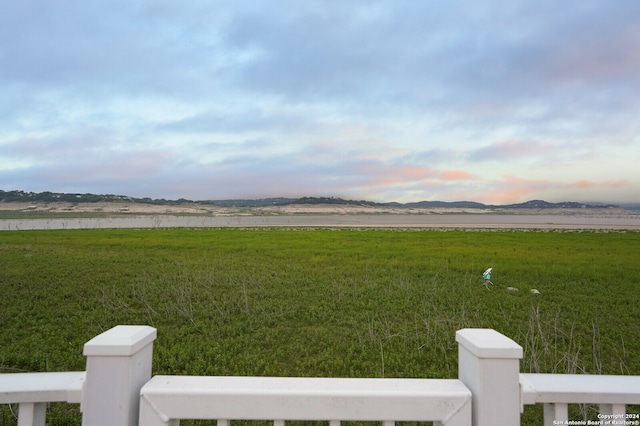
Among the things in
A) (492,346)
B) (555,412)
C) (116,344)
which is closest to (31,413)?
(116,344)

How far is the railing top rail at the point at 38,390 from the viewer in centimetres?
164

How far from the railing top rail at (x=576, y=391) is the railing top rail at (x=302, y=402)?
34 centimetres

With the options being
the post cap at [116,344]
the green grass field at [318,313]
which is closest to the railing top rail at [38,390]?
the post cap at [116,344]

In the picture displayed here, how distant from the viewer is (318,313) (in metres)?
10.3

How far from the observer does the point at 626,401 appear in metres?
1.72

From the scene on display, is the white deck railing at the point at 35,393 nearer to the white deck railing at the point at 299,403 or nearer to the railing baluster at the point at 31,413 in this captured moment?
the railing baluster at the point at 31,413

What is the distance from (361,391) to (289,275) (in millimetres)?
14510

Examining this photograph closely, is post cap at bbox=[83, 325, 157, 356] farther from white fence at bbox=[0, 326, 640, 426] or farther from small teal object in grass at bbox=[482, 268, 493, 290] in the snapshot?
small teal object in grass at bbox=[482, 268, 493, 290]

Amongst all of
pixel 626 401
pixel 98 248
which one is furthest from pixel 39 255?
pixel 626 401

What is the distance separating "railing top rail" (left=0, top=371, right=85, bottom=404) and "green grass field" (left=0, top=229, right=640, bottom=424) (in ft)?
14.2

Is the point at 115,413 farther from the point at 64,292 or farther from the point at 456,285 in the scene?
the point at 456,285

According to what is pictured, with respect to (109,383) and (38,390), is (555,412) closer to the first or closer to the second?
(109,383)

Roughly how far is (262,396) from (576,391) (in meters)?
1.42

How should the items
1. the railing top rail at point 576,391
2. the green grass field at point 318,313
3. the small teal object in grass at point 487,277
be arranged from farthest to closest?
the small teal object in grass at point 487,277 → the green grass field at point 318,313 → the railing top rail at point 576,391
